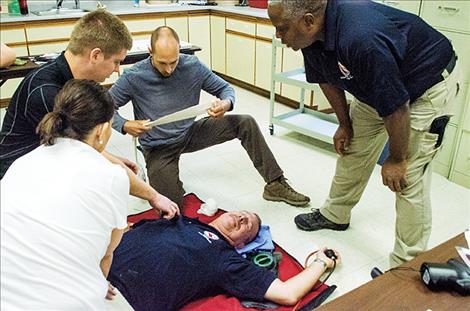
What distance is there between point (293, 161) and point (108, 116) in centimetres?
215

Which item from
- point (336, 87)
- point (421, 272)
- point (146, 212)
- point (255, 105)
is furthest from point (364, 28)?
point (255, 105)

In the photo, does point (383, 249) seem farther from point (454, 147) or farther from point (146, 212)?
point (146, 212)

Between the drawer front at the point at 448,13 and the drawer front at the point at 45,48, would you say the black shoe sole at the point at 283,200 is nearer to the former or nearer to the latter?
the drawer front at the point at 448,13

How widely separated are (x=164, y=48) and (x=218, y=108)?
43 centimetres

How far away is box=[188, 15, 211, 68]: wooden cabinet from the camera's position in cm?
505

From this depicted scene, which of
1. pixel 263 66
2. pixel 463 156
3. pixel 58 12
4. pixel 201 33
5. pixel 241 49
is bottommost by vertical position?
pixel 463 156

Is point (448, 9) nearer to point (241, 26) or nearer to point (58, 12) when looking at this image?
point (241, 26)

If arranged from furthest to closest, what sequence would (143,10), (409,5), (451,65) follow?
(143,10), (409,5), (451,65)

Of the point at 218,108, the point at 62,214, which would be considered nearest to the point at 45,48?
the point at 218,108

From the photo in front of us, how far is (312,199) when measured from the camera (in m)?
2.71

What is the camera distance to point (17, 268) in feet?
3.33

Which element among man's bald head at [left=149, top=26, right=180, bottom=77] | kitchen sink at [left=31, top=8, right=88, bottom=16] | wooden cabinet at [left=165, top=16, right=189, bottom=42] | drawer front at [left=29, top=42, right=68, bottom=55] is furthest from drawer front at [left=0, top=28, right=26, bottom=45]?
man's bald head at [left=149, top=26, right=180, bottom=77]

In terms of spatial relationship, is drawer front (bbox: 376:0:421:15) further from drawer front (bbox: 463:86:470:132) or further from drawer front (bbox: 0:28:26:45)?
drawer front (bbox: 0:28:26:45)

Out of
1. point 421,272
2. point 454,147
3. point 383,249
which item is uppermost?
point 421,272
